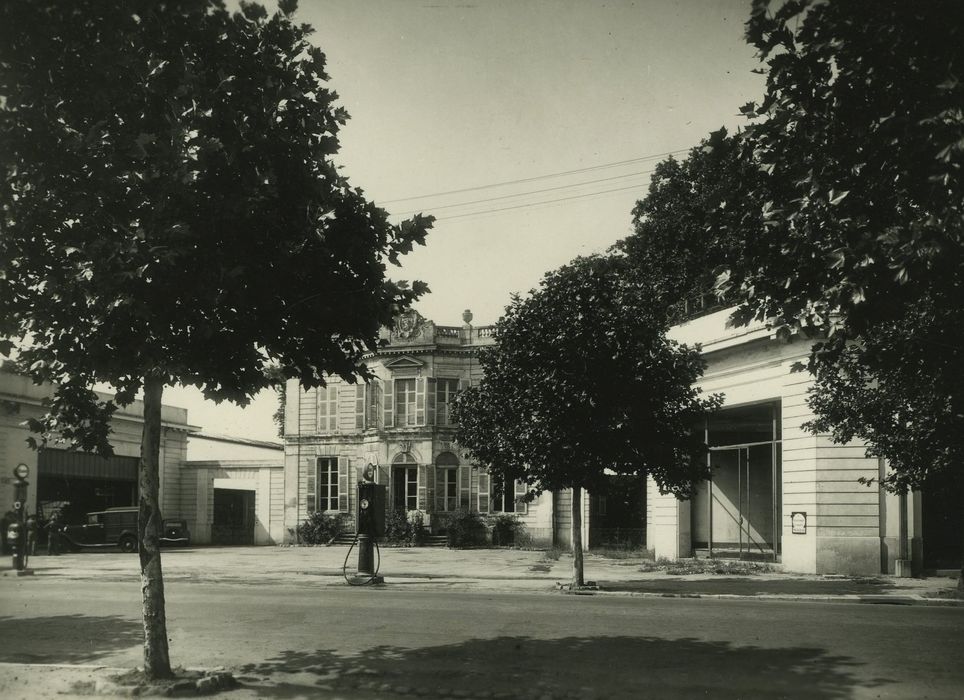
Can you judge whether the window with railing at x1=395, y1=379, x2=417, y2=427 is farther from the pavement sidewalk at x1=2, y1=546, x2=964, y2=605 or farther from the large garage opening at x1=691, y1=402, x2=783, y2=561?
the large garage opening at x1=691, y1=402, x2=783, y2=561

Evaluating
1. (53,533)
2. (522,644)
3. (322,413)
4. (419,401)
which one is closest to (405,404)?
(419,401)

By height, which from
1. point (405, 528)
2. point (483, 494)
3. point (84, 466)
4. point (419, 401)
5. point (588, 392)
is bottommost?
point (405, 528)

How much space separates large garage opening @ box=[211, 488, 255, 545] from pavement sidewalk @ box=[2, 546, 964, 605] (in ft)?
27.8

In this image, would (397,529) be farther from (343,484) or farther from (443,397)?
(443,397)

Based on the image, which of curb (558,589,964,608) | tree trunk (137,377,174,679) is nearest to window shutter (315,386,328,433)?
curb (558,589,964,608)

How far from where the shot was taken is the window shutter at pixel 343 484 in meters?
37.0

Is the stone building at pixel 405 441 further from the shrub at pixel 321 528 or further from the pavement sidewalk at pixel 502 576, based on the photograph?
the pavement sidewalk at pixel 502 576

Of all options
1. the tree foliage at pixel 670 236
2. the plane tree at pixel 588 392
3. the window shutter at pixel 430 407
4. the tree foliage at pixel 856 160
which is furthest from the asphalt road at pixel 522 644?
the window shutter at pixel 430 407

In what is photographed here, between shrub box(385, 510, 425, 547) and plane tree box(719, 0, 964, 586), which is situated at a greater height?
plane tree box(719, 0, 964, 586)

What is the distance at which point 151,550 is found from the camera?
761 centimetres

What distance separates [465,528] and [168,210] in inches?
1153

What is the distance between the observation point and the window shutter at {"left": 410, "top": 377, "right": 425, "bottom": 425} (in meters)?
36.6

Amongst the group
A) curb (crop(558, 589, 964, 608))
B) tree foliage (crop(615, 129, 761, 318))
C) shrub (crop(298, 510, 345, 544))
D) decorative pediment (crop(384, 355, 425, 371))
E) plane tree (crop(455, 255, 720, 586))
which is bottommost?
shrub (crop(298, 510, 345, 544))

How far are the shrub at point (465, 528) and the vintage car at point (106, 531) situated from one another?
38.3 ft
